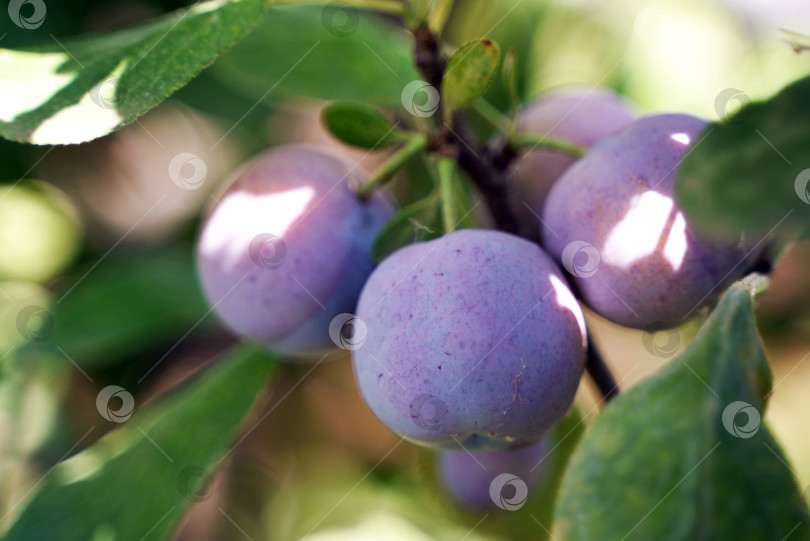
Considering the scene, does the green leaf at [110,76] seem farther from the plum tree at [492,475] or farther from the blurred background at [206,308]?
the plum tree at [492,475]

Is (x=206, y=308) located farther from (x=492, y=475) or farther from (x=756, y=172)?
(x=756, y=172)

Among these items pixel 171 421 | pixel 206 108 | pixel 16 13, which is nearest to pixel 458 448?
pixel 171 421

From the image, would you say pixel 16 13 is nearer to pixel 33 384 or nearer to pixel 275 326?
pixel 33 384

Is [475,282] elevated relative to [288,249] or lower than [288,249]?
elevated

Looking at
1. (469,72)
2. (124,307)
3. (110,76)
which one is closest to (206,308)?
(124,307)

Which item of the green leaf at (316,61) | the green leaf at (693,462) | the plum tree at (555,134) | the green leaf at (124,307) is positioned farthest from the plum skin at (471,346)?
the green leaf at (124,307)
